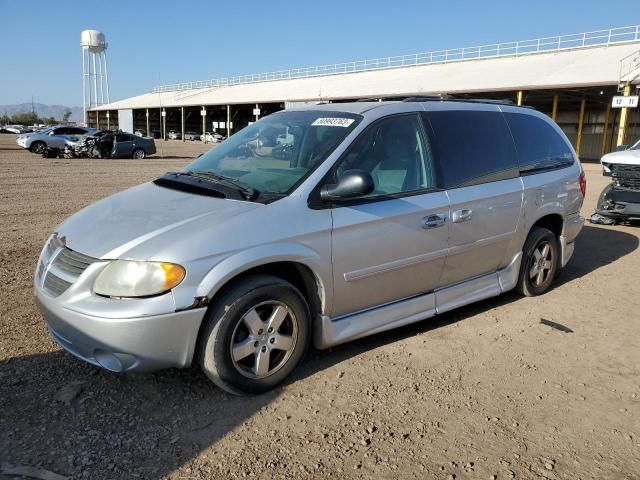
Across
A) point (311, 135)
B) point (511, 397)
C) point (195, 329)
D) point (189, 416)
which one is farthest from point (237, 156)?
point (511, 397)

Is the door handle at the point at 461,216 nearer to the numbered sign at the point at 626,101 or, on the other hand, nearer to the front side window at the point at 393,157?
the front side window at the point at 393,157

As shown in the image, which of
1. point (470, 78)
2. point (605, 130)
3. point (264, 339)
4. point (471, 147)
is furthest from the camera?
point (470, 78)

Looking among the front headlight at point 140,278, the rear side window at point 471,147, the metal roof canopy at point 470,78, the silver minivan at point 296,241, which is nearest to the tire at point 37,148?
the metal roof canopy at point 470,78

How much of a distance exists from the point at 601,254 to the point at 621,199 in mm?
2294

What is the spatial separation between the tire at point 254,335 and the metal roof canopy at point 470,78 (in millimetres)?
18047

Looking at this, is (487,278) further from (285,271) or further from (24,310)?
(24,310)

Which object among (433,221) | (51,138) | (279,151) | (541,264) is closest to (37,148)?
(51,138)

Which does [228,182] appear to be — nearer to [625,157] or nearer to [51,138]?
[625,157]

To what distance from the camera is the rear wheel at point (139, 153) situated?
27297 mm

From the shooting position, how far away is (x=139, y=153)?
90.2ft

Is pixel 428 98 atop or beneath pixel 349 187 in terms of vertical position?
atop

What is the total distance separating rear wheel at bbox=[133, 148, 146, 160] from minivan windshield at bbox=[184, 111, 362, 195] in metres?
24.4

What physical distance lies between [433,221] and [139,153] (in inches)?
1012

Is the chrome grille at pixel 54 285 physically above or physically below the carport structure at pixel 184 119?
below
